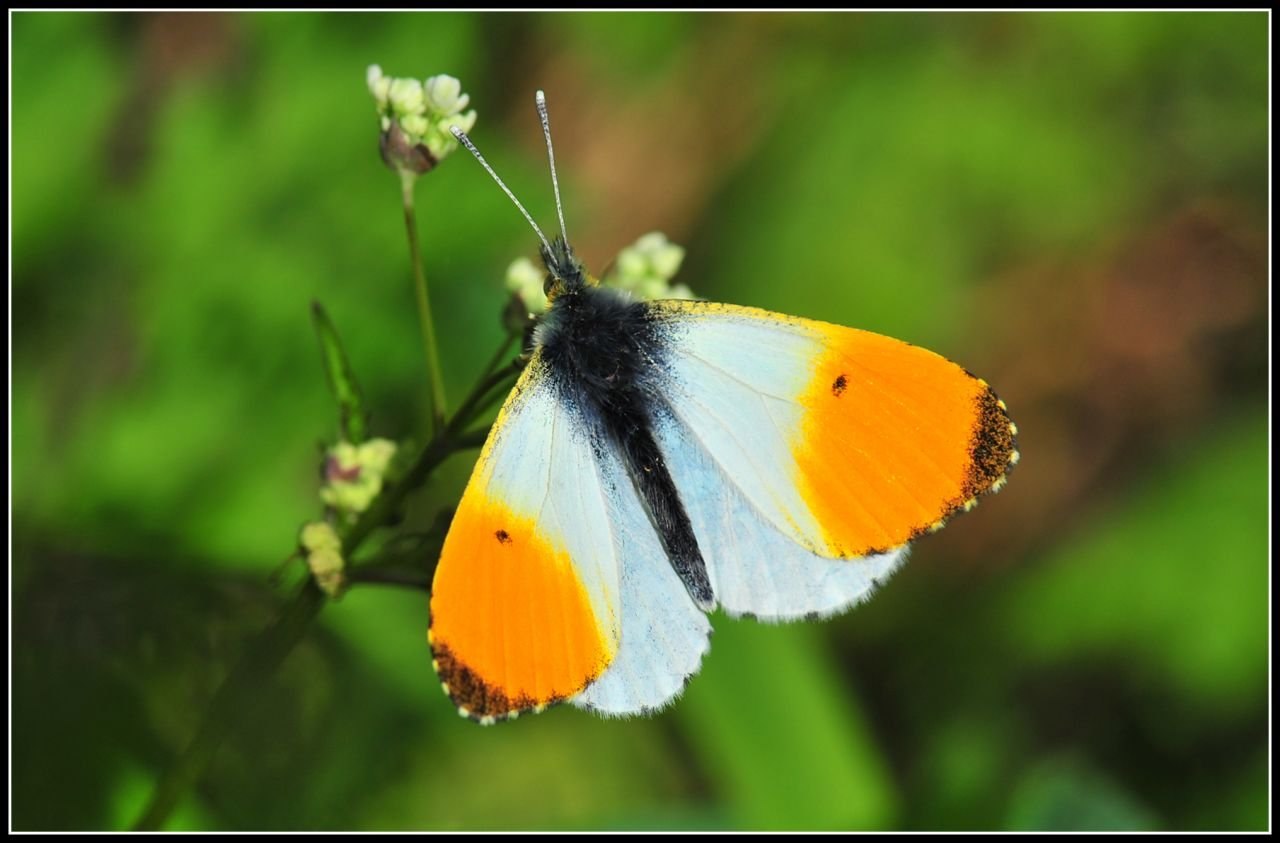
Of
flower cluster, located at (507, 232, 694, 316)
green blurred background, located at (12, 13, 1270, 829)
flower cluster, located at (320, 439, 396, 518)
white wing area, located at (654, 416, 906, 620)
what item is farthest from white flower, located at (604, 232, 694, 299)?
green blurred background, located at (12, 13, 1270, 829)

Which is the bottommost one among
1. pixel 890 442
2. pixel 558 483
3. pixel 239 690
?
pixel 239 690

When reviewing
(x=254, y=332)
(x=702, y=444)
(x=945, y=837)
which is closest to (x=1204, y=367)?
(x=945, y=837)

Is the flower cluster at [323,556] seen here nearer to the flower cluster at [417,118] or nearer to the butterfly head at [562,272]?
the butterfly head at [562,272]

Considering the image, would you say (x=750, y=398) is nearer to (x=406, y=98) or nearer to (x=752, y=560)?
(x=752, y=560)

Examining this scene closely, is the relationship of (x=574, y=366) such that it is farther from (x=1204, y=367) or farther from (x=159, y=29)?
(x=1204, y=367)

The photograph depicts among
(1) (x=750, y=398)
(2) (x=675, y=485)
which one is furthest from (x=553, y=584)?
(1) (x=750, y=398)

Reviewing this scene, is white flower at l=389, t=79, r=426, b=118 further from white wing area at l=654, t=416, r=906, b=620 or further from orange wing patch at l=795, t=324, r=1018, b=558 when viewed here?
orange wing patch at l=795, t=324, r=1018, b=558

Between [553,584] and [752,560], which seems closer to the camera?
[553,584]
